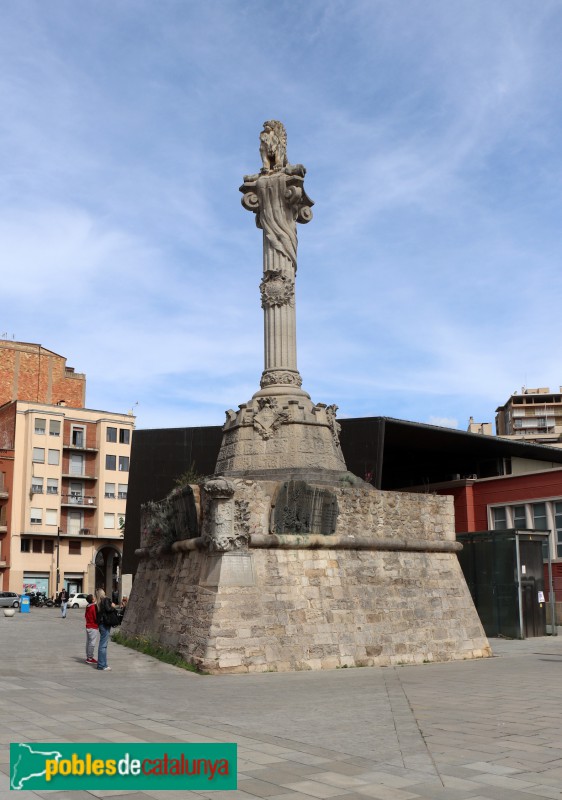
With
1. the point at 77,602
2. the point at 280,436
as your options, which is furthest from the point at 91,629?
the point at 77,602

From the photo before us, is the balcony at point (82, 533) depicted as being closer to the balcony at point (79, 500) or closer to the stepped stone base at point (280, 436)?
the balcony at point (79, 500)

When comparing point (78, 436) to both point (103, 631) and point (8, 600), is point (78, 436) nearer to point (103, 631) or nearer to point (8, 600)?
point (8, 600)

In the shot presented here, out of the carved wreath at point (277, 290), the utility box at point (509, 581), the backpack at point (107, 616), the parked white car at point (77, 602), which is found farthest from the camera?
the parked white car at point (77, 602)

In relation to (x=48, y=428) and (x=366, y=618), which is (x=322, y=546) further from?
(x=48, y=428)

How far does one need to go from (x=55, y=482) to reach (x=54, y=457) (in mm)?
1655

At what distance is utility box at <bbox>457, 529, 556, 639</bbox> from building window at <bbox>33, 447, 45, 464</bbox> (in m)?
35.9

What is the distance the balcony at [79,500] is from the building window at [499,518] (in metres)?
31.7

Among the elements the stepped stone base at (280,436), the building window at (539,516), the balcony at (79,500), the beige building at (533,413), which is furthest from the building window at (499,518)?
the beige building at (533,413)

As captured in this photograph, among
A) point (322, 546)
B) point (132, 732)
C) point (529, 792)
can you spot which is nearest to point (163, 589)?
point (322, 546)

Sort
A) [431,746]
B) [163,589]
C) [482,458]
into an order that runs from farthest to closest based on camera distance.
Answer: [482,458], [163,589], [431,746]

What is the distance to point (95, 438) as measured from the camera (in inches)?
2272

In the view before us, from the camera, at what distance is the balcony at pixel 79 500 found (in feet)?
182

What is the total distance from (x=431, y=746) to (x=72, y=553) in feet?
166

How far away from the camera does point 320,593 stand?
599 inches
